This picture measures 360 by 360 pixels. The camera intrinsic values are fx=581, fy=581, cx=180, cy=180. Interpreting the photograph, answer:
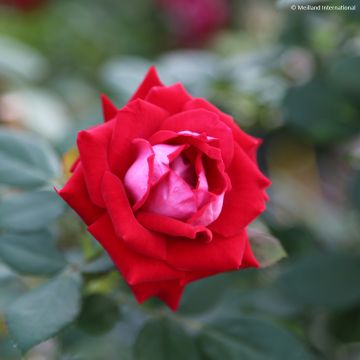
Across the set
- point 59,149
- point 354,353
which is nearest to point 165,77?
point 59,149

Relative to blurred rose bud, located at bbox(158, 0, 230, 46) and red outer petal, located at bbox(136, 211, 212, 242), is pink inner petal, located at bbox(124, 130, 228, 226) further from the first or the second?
blurred rose bud, located at bbox(158, 0, 230, 46)

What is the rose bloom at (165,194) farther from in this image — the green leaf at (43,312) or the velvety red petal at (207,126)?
the green leaf at (43,312)

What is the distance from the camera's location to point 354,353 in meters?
1.10

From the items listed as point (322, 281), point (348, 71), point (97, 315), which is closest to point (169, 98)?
point (97, 315)

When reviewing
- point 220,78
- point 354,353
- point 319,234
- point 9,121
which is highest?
point 220,78

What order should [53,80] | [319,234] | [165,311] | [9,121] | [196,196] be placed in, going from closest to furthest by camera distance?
[196,196]
[165,311]
[319,234]
[9,121]
[53,80]

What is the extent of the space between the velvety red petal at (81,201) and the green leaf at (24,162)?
0.18 meters

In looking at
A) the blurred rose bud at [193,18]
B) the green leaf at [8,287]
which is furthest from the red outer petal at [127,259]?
the blurred rose bud at [193,18]

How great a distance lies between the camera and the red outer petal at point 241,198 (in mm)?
578

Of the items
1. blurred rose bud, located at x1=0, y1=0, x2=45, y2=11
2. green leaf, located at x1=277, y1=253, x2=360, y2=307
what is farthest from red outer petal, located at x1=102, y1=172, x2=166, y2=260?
blurred rose bud, located at x1=0, y1=0, x2=45, y2=11

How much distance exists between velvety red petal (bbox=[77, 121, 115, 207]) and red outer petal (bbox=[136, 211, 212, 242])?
0.05 m

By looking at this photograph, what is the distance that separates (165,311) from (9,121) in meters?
0.84

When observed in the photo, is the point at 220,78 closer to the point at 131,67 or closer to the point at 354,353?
the point at 131,67

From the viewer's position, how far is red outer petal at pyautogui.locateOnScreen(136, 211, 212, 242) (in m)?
0.54
